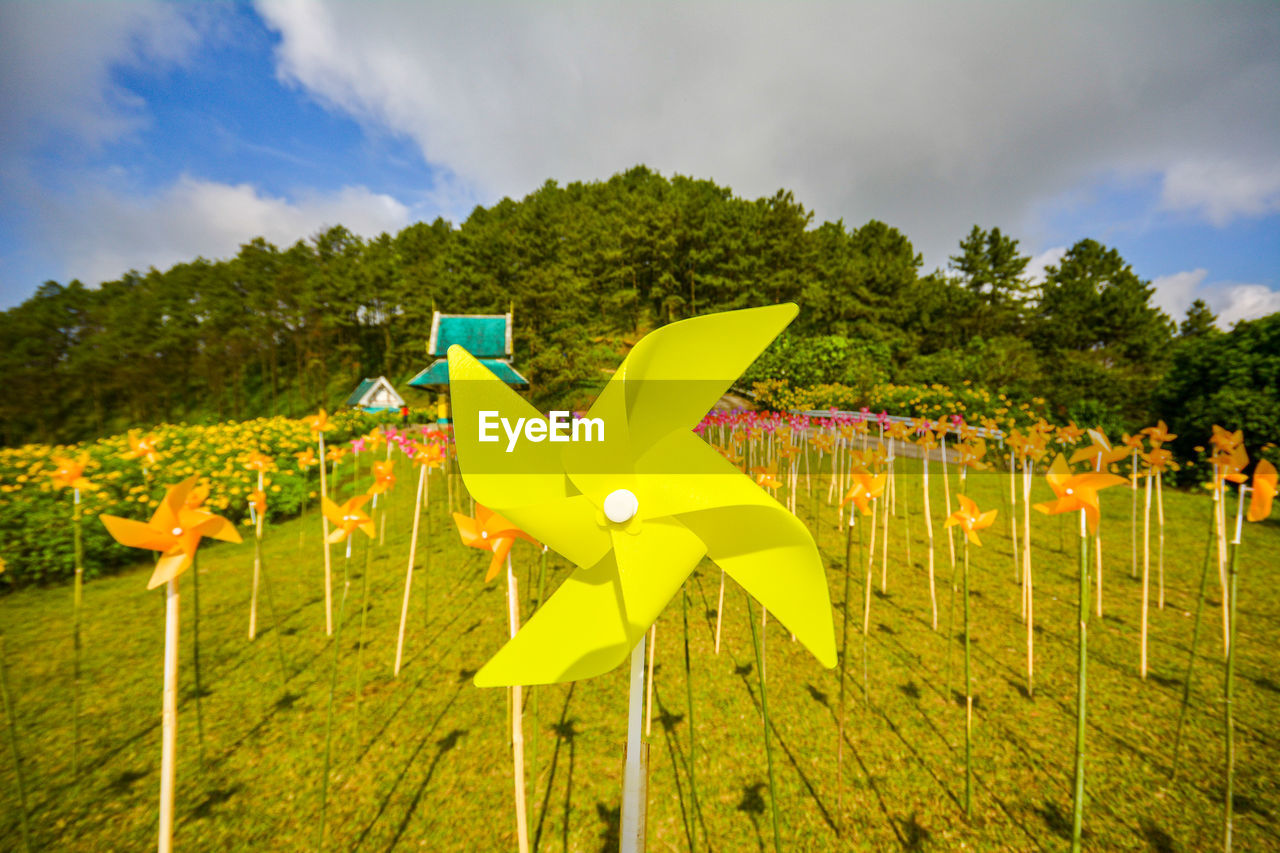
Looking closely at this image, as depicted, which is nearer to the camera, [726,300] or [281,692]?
[281,692]

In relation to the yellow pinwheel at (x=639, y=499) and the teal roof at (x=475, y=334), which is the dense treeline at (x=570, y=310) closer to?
the teal roof at (x=475, y=334)

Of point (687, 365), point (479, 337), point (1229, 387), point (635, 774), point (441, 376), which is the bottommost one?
point (635, 774)

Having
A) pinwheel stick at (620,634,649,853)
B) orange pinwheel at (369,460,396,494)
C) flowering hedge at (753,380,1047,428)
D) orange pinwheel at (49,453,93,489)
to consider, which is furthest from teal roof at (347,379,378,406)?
pinwheel stick at (620,634,649,853)

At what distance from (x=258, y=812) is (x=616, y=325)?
333 cm

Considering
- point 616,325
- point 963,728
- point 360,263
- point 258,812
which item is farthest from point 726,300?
point 360,263

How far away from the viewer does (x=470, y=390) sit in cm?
45

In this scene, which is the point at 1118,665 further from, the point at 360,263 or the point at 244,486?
the point at 360,263

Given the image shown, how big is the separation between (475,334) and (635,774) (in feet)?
19.5

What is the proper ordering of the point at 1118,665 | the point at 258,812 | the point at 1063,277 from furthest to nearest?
the point at 1063,277, the point at 1118,665, the point at 258,812

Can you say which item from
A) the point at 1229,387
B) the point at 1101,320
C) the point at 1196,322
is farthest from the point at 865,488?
the point at 1196,322

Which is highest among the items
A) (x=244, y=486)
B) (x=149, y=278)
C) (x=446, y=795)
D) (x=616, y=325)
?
(x=149, y=278)

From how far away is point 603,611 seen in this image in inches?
17.8

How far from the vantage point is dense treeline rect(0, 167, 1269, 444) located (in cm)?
346

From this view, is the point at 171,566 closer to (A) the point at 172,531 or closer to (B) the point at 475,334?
(A) the point at 172,531
